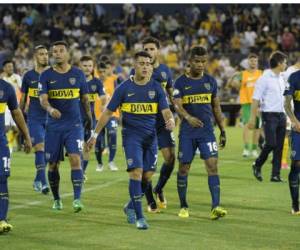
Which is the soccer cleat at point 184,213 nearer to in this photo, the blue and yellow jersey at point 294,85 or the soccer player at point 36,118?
the blue and yellow jersey at point 294,85

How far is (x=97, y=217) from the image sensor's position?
481 inches

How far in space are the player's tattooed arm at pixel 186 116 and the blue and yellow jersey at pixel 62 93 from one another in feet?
4.88

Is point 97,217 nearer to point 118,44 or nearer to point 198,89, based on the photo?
point 198,89

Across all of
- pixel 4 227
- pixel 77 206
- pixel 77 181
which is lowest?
pixel 77 206

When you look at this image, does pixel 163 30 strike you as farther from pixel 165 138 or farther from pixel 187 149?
pixel 187 149

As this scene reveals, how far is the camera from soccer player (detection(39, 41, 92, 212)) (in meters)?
12.6

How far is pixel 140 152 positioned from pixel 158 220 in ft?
3.87

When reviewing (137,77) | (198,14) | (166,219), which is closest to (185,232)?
(166,219)

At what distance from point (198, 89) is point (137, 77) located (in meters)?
1.16

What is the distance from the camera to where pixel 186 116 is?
39.5 ft

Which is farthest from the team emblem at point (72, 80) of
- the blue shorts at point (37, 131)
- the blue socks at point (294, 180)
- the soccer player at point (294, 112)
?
the blue socks at point (294, 180)

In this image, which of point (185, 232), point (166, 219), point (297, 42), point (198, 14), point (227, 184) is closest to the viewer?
point (185, 232)

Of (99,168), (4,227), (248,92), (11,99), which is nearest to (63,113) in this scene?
(11,99)

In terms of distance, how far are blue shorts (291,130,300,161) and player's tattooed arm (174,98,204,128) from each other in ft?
3.95
